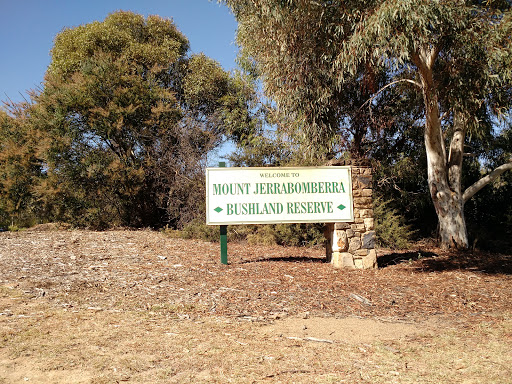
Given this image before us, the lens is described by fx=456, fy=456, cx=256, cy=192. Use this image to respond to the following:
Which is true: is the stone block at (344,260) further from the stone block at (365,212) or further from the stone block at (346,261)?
the stone block at (365,212)

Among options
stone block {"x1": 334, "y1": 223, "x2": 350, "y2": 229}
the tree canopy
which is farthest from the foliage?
stone block {"x1": 334, "y1": 223, "x2": 350, "y2": 229}

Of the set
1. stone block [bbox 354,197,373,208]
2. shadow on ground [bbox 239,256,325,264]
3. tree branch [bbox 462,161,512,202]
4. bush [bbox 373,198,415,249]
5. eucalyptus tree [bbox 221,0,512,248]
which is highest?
eucalyptus tree [bbox 221,0,512,248]

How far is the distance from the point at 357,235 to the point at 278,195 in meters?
1.82

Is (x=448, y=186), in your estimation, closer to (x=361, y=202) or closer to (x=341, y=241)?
(x=361, y=202)

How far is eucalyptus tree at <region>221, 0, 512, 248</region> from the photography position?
8.30 m

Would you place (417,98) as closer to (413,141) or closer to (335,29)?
(413,141)

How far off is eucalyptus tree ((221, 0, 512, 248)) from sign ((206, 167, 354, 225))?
1.89 m

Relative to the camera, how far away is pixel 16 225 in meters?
16.6

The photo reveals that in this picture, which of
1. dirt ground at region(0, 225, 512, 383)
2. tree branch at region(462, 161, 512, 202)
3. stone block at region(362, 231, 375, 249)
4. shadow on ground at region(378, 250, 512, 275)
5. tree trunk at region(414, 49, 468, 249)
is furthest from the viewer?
tree branch at region(462, 161, 512, 202)

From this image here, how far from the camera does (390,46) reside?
8516mm

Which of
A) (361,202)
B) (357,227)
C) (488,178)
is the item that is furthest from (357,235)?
(488,178)

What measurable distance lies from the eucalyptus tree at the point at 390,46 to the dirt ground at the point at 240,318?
3775 mm

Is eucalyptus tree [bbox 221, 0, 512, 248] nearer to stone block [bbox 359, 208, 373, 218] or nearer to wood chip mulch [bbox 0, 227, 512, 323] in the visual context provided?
stone block [bbox 359, 208, 373, 218]

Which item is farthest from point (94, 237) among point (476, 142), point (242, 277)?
point (476, 142)
